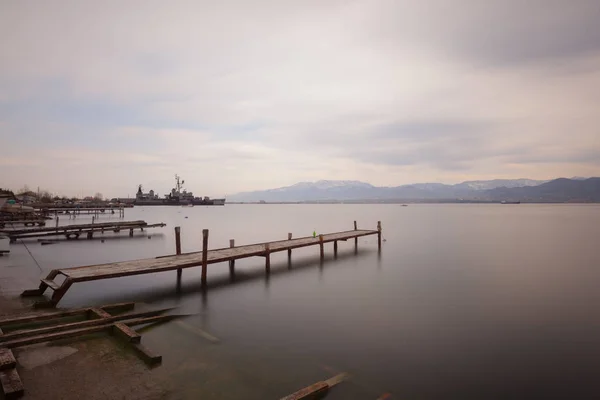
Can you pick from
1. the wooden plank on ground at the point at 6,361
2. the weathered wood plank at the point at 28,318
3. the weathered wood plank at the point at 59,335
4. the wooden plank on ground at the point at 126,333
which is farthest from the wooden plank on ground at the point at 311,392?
the weathered wood plank at the point at 28,318

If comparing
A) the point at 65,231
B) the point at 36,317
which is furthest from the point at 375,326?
the point at 65,231

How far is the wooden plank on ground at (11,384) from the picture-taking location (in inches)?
295

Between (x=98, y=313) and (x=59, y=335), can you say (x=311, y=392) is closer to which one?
(x=59, y=335)

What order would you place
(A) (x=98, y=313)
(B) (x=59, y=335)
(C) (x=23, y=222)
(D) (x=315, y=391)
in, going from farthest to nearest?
(C) (x=23, y=222) < (A) (x=98, y=313) < (B) (x=59, y=335) < (D) (x=315, y=391)

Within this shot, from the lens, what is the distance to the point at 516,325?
15.5 m

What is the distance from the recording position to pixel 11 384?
765 centimetres

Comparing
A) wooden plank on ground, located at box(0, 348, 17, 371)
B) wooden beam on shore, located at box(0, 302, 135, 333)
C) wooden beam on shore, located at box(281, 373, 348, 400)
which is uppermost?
wooden plank on ground, located at box(0, 348, 17, 371)

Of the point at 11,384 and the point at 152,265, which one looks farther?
the point at 152,265

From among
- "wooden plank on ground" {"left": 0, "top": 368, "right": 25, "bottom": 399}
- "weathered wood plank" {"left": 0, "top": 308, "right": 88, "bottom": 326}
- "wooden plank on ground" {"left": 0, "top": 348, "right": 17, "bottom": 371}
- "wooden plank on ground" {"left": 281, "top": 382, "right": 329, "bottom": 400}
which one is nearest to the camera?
"wooden plank on ground" {"left": 0, "top": 368, "right": 25, "bottom": 399}

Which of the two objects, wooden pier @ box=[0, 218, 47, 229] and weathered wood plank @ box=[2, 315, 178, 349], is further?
wooden pier @ box=[0, 218, 47, 229]

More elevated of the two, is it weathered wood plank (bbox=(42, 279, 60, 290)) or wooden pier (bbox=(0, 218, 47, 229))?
wooden pier (bbox=(0, 218, 47, 229))

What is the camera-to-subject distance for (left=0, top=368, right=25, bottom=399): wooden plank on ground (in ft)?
24.6

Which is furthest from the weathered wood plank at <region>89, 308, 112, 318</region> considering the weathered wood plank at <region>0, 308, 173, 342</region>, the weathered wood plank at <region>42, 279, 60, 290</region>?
the weathered wood plank at <region>42, 279, 60, 290</region>

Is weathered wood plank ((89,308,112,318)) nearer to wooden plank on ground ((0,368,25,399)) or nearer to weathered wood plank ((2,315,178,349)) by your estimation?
weathered wood plank ((2,315,178,349))
